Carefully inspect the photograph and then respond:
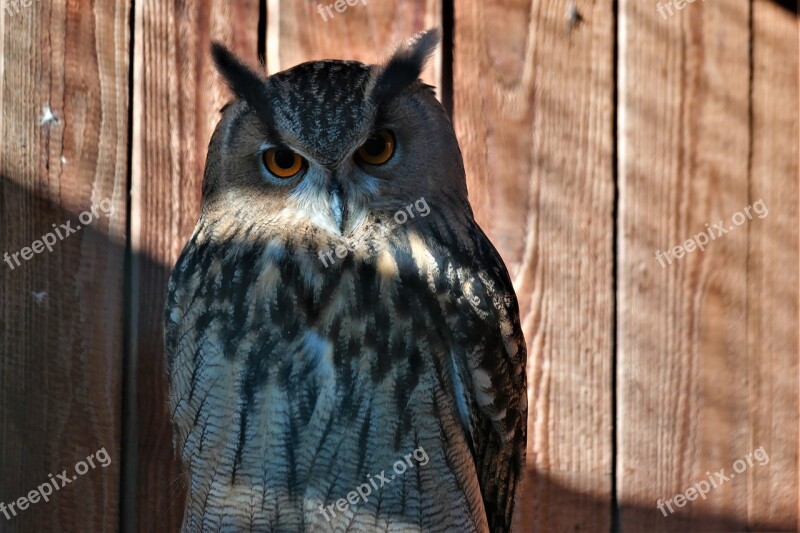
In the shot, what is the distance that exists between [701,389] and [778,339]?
25 centimetres

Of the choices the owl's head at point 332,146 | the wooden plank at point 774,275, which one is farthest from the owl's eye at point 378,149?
the wooden plank at point 774,275

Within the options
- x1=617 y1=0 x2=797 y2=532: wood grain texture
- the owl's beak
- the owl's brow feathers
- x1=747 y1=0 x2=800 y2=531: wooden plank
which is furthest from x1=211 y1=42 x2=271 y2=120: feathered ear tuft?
x1=747 y1=0 x2=800 y2=531: wooden plank

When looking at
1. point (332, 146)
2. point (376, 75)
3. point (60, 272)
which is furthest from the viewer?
point (60, 272)

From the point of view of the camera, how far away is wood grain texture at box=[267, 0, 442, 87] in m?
2.35

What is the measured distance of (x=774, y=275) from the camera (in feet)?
8.10

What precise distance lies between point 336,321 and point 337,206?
0.71ft

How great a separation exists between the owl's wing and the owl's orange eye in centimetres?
38

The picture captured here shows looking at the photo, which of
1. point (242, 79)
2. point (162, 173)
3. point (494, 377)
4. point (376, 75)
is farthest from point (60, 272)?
point (494, 377)

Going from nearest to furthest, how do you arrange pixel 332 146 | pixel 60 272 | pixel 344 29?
1. pixel 332 146
2. pixel 60 272
3. pixel 344 29

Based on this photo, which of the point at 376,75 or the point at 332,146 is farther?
the point at 376,75

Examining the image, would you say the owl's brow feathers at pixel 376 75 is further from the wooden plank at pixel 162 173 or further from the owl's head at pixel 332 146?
the wooden plank at pixel 162 173

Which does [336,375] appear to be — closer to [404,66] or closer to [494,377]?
[494,377]

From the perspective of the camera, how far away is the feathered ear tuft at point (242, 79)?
1.84 metres

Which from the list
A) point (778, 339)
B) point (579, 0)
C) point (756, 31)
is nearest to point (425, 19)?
point (579, 0)
